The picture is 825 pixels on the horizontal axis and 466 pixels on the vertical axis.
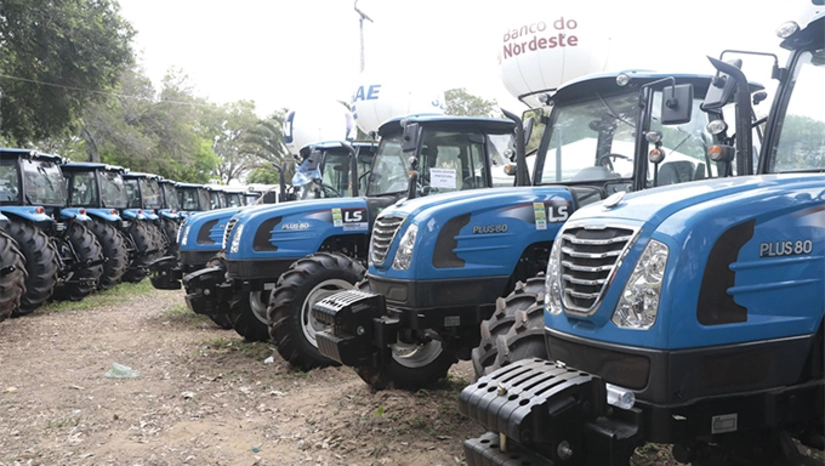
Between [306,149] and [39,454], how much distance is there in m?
5.73

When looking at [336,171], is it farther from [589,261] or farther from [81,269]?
[589,261]

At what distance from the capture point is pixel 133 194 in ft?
50.8

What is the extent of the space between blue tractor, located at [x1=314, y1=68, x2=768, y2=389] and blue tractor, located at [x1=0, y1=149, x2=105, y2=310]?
6485 millimetres

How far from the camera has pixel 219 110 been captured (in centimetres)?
4106

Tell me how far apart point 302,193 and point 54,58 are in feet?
30.8

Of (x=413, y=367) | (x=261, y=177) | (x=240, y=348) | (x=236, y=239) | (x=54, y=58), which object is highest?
(x=54, y=58)

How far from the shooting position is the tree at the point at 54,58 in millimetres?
14805

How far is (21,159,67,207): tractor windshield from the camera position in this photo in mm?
10391

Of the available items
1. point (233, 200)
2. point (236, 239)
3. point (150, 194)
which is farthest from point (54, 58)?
point (236, 239)

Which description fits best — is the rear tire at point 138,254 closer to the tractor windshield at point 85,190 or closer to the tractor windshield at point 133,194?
the tractor windshield at point 85,190

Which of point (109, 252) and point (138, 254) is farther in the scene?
point (138, 254)

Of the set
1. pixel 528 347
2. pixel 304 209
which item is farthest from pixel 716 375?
pixel 304 209

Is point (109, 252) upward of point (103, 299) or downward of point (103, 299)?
upward

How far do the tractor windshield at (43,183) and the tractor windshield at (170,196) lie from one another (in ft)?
18.0
